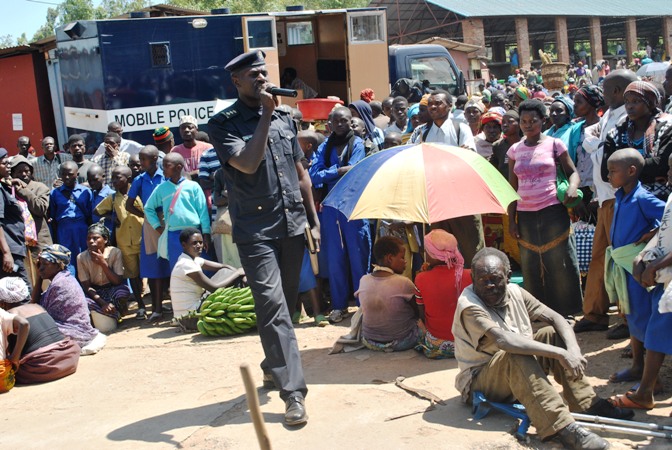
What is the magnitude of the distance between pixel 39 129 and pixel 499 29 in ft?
97.5

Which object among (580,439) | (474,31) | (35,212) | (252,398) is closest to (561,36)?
(474,31)

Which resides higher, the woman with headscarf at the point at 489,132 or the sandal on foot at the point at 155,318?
the woman with headscarf at the point at 489,132

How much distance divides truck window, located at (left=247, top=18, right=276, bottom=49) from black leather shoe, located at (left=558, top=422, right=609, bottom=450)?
9035 mm

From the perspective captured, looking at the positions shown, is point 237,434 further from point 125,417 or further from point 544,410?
point 544,410

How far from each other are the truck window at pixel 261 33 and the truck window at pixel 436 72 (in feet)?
15.6

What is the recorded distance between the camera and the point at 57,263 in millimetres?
7293

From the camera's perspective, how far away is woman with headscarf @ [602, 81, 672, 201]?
5246mm

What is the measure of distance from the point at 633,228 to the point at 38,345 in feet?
14.7

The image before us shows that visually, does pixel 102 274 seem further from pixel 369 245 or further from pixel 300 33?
pixel 300 33

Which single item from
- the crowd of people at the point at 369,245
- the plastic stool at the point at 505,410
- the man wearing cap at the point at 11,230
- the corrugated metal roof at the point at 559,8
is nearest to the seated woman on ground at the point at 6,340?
the crowd of people at the point at 369,245

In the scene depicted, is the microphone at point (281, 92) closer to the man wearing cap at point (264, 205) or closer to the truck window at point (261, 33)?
the man wearing cap at point (264, 205)

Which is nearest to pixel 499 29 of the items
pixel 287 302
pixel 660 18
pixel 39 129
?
pixel 660 18

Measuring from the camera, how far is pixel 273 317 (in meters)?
4.80

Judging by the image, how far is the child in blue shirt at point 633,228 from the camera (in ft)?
16.3
